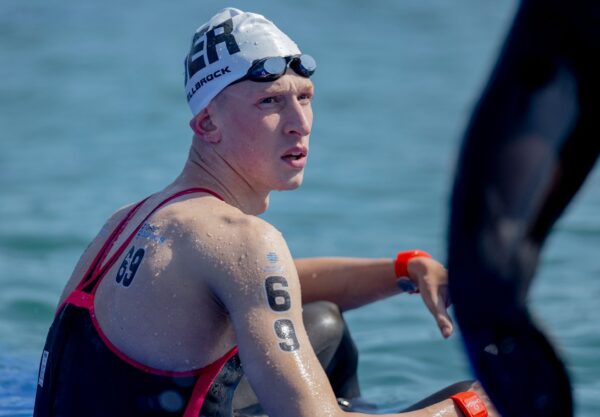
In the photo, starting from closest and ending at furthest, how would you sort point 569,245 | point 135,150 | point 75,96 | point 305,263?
point 305,263 < point 569,245 < point 135,150 < point 75,96

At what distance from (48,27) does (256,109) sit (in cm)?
1371

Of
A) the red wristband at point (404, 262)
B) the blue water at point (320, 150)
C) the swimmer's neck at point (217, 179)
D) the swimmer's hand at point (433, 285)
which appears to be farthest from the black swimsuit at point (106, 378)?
the red wristband at point (404, 262)

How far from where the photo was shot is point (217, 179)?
4078 mm

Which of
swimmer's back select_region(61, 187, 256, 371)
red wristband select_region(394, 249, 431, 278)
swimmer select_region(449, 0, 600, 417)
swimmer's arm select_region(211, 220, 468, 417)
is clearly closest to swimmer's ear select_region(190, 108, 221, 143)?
swimmer's back select_region(61, 187, 256, 371)

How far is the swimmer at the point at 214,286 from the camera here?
351 centimetres

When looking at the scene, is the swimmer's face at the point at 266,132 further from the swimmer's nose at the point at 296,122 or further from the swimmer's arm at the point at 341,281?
the swimmer's arm at the point at 341,281

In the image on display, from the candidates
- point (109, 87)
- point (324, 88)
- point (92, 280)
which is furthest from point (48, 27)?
point (92, 280)

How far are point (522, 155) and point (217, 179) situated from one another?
1650 mm

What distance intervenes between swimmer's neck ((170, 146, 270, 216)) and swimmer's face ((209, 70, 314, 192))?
0.03 m

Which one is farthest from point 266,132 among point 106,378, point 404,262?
point 404,262

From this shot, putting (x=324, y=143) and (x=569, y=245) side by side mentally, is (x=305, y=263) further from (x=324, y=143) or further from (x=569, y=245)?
(x=324, y=143)

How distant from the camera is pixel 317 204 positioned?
10.7 meters

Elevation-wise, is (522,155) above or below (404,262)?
above

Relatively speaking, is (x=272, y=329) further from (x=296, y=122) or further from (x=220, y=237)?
(x=296, y=122)
